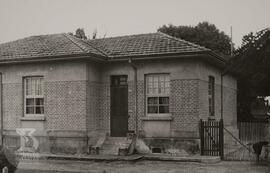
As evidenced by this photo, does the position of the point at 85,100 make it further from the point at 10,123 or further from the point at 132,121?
the point at 10,123

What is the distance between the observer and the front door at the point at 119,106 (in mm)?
20266

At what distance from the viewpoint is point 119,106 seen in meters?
20.4

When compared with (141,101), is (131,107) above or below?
below

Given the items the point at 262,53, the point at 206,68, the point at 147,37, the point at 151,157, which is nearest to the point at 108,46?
the point at 147,37

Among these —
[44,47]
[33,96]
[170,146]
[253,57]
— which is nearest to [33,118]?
[33,96]

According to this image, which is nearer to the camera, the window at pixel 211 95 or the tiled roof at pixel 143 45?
the tiled roof at pixel 143 45

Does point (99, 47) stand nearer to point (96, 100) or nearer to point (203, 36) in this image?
point (96, 100)

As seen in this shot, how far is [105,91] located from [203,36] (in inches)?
841

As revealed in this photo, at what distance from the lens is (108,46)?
21797mm

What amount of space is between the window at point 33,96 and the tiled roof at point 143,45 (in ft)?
12.0

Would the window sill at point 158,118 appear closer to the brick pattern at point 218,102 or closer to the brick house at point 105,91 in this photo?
the brick house at point 105,91

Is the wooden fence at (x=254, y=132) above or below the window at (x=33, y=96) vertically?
below

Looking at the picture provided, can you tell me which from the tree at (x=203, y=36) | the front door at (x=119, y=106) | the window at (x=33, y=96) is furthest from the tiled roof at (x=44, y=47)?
the tree at (x=203, y=36)

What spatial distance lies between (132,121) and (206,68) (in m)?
4.47
